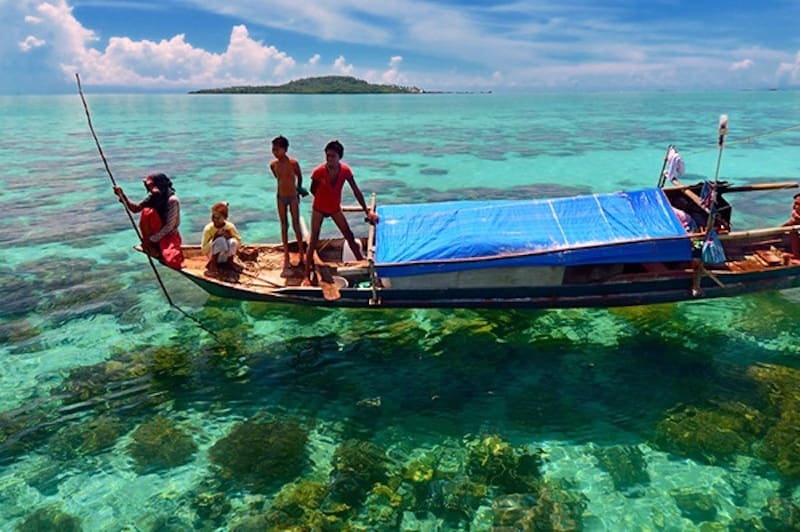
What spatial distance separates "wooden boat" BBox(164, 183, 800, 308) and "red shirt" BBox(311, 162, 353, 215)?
2.92 feet

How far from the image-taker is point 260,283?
928 cm

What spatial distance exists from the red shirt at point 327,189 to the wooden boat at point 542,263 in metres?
0.89

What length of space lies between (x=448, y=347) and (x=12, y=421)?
23.9ft

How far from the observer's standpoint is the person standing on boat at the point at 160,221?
8.98 meters

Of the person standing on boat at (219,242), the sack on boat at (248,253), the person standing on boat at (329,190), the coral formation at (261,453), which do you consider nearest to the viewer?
the coral formation at (261,453)

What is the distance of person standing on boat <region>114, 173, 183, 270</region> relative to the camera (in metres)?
8.98

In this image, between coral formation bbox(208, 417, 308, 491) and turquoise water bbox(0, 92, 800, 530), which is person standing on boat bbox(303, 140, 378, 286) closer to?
turquoise water bbox(0, 92, 800, 530)

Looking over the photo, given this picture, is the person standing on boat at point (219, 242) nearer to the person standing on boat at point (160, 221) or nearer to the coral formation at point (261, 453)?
the person standing on boat at point (160, 221)

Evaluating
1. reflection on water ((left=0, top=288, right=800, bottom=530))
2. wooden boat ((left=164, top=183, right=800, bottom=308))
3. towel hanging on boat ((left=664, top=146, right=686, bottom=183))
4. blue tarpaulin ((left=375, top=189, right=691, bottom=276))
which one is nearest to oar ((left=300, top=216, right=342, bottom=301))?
wooden boat ((left=164, top=183, right=800, bottom=308))

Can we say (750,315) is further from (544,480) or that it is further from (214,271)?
(214,271)

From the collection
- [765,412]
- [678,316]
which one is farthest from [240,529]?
[678,316]

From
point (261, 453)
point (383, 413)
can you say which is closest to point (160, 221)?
point (261, 453)

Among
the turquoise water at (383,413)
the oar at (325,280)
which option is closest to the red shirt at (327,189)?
the oar at (325,280)

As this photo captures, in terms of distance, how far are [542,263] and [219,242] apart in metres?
5.49
